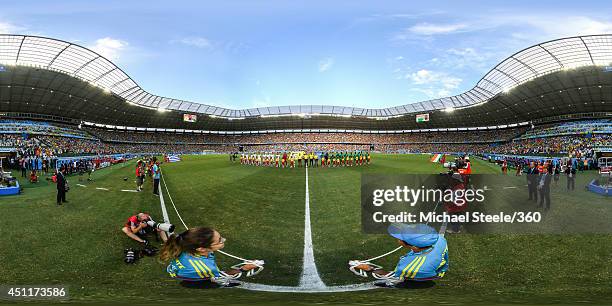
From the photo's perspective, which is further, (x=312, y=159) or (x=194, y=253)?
(x=312, y=159)

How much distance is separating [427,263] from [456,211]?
9.91 ft

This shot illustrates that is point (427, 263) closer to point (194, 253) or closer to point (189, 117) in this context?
point (194, 253)

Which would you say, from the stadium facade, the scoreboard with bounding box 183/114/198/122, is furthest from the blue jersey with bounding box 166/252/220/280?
the scoreboard with bounding box 183/114/198/122

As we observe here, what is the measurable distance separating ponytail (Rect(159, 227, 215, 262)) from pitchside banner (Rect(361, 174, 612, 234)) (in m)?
3.41

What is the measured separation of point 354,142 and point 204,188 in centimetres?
8891

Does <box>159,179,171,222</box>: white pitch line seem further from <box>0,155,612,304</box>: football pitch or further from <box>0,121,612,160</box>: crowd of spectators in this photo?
<box>0,121,612,160</box>: crowd of spectators

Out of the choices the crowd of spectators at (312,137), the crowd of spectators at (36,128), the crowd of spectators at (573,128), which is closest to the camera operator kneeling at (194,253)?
the crowd of spectators at (36,128)

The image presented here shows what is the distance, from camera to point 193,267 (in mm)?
4566

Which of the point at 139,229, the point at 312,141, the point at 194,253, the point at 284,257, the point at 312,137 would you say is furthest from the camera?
the point at 312,137

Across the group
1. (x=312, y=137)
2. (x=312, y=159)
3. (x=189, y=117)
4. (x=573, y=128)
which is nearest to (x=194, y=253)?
(x=312, y=159)

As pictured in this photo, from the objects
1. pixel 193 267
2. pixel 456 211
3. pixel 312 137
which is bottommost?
pixel 193 267

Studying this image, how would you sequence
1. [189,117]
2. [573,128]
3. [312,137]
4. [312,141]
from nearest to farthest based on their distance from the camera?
[573,128] < [189,117] < [312,141] < [312,137]

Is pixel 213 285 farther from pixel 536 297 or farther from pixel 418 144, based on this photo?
pixel 418 144

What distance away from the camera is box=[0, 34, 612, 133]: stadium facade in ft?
149
